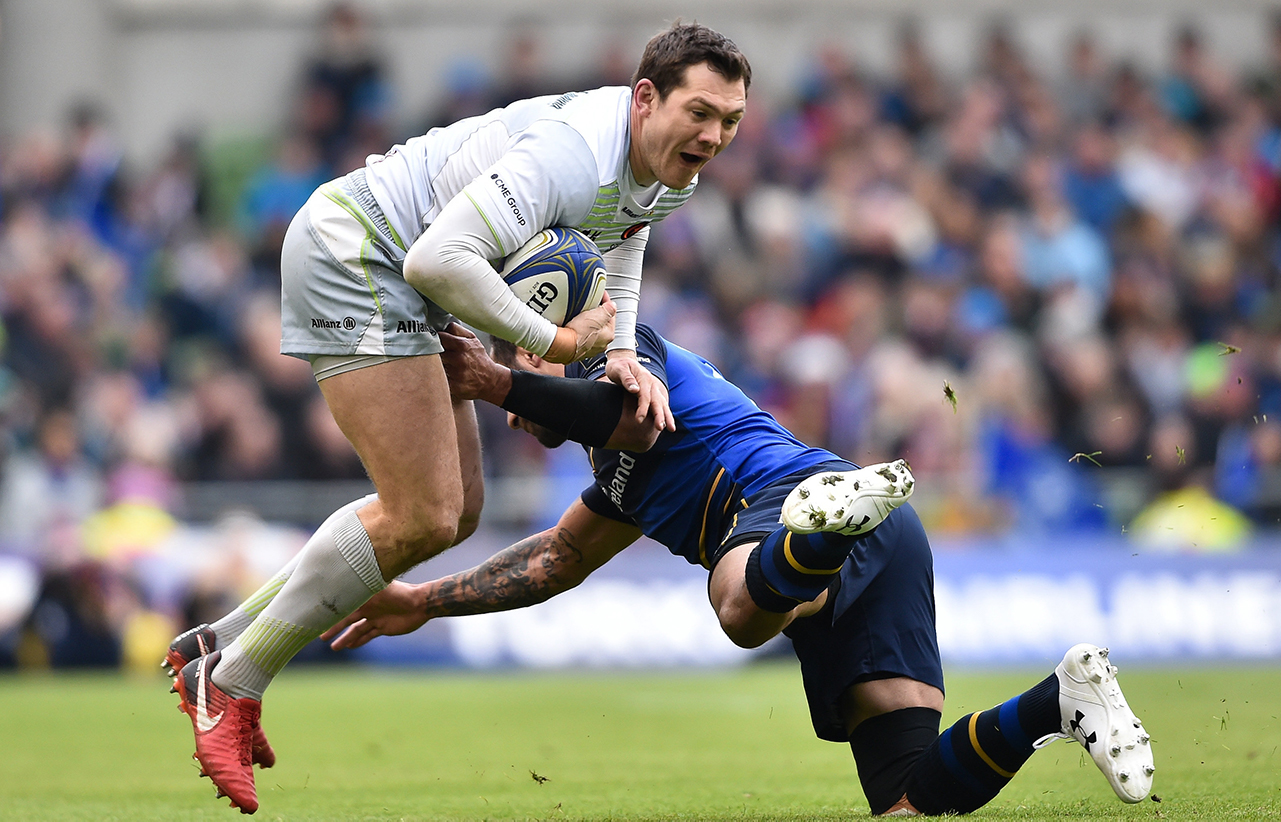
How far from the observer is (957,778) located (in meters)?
4.81

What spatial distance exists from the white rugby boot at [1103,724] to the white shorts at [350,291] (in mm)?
2303

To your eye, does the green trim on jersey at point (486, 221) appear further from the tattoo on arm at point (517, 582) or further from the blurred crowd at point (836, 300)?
the blurred crowd at point (836, 300)

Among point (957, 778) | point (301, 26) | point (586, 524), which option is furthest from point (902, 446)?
point (301, 26)

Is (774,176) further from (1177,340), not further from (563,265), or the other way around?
(563,265)

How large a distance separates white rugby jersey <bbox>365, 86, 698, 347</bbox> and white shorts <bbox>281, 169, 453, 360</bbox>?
90 millimetres

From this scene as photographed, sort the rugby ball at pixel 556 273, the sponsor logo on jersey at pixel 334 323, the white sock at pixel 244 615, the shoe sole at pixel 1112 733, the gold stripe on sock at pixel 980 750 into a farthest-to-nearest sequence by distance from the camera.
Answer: the white sock at pixel 244 615 < the sponsor logo on jersey at pixel 334 323 < the rugby ball at pixel 556 273 < the gold stripe on sock at pixel 980 750 < the shoe sole at pixel 1112 733

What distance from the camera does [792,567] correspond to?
466 cm

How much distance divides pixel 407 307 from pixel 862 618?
184 cm

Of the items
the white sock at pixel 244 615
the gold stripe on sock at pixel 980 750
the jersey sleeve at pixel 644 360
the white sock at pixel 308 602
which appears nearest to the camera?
the gold stripe on sock at pixel 980 750

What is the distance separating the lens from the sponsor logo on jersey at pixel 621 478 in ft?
18.5

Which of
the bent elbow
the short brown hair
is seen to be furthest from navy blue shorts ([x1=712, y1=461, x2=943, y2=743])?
the short brown hair

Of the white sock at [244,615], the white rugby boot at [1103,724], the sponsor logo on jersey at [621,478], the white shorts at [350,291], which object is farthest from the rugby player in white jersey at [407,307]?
the white rugby boot at [1103,724]

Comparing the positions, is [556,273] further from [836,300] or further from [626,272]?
[836,300]

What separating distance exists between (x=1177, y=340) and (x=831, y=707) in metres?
9.66
